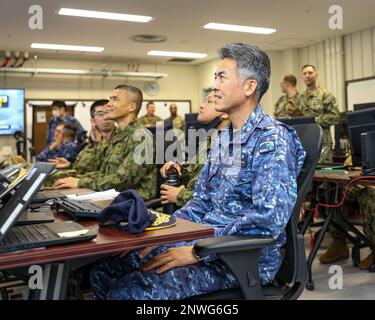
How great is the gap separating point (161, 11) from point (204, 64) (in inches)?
184

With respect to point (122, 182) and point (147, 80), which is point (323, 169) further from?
point (147, 80)

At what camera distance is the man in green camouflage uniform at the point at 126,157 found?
8.39ft

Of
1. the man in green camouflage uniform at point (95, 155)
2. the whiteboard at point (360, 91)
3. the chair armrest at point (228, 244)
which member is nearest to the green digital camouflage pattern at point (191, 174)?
the man in green camouflage uniform at point (95, 155)

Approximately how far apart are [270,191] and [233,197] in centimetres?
22

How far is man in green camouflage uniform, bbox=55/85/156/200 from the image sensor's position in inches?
101

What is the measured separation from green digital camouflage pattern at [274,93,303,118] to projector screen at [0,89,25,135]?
19.5ft

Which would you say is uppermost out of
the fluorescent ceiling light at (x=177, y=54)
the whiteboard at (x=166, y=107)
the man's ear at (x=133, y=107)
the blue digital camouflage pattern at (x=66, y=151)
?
the fluorescent ceiling light at (x=177, y=54)

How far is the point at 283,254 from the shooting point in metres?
1.43

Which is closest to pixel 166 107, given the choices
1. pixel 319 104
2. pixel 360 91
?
pixel 360 91

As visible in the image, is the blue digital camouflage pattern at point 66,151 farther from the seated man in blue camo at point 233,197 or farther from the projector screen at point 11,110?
the projector screen at point 11,110

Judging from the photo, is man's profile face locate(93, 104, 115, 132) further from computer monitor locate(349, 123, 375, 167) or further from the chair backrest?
the chair backrest

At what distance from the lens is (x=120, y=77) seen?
1004 centimetres

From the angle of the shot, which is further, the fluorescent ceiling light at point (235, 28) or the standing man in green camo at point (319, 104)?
the fluorescent ceiling light at point (235, 28)

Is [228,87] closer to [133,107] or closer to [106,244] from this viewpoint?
[106,244]
